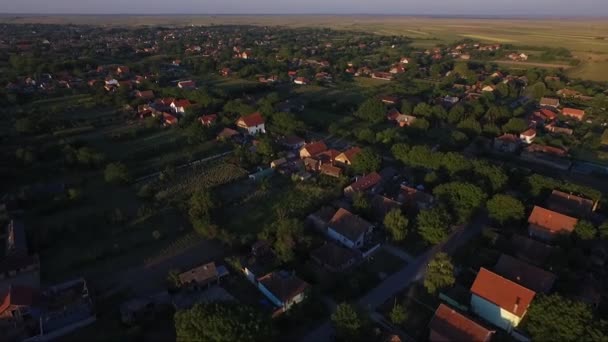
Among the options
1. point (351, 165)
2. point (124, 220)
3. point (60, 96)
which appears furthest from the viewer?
point (60, 96)

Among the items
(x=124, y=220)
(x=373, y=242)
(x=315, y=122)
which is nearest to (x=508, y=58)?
(x=315, y=122)

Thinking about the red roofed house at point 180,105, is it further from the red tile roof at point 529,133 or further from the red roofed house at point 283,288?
the red tile roof at point 529,133

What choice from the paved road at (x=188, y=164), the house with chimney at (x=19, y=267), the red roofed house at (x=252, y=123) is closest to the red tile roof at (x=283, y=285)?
the house with chimney at (x=19, y=267)

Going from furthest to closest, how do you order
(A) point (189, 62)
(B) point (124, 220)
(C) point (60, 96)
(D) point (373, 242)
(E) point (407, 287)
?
1. (A) point (189, 62)
2. (C) point (60, 96)
3. (B) point (124, 220)
4. (D) point (373, 242)
5. (E) point (407, 287)

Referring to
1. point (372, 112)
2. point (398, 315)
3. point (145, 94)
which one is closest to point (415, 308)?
point (398, 315)

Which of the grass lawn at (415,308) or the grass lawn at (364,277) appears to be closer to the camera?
the grass lawn at (415,308)

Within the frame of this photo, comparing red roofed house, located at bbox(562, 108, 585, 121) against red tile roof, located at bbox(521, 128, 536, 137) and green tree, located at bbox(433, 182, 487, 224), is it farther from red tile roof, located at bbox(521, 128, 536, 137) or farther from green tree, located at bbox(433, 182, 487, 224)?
green tree, located at bbox(433, 182, 487, 224)

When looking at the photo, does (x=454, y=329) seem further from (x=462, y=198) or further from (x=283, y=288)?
(x=462, y=198)

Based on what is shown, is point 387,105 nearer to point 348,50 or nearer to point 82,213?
point 82,213
